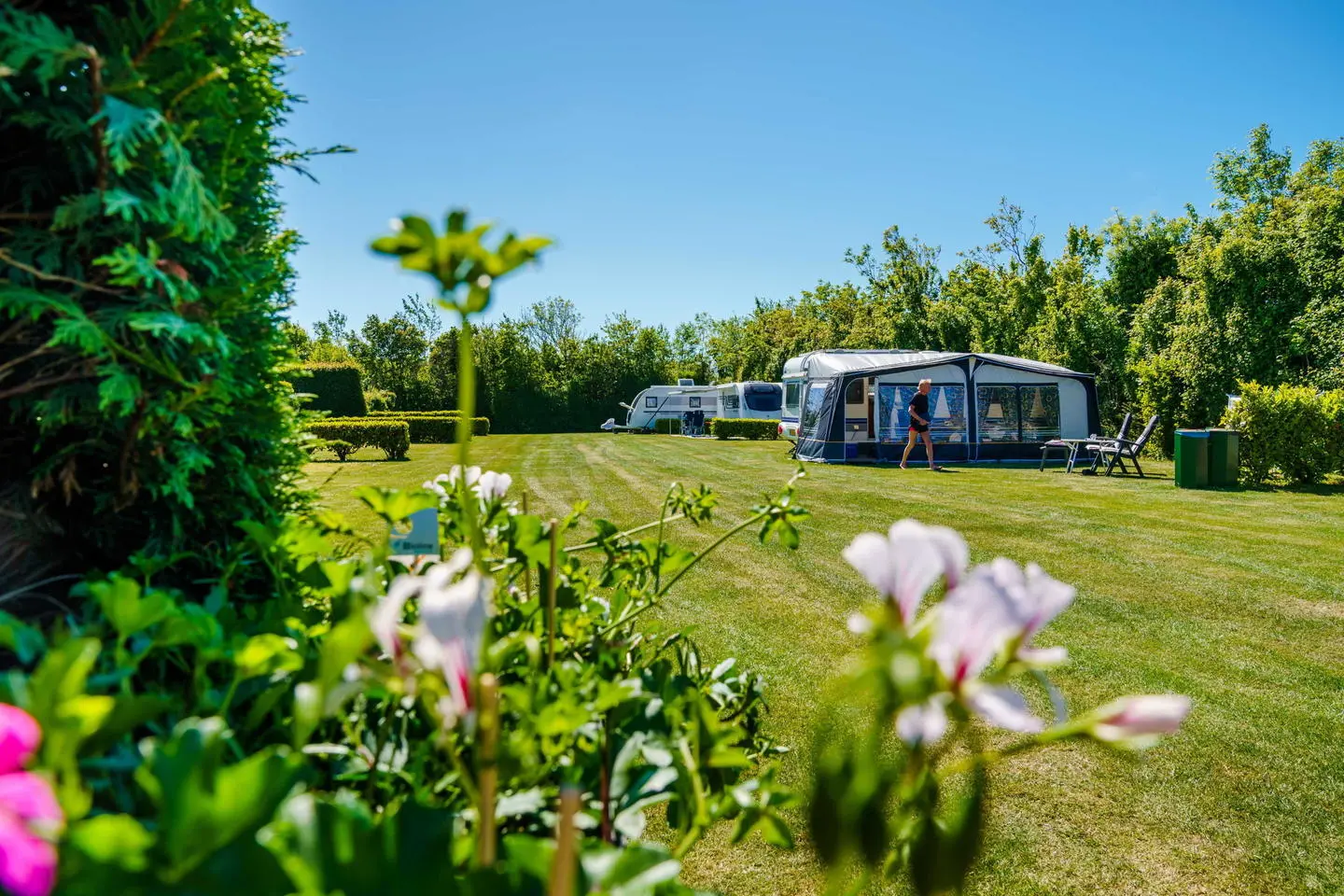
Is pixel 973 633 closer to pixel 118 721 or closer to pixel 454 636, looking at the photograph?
pixel 454 636

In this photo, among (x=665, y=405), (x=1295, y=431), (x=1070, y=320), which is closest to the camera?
(x=1295, y=431)

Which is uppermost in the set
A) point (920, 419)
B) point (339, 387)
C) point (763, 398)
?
point (339, 387)

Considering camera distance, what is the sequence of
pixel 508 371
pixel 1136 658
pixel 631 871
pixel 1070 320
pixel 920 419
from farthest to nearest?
pixel 508 371 < pixel 1070 320 < pixel 920 419 < pixel 1136 658 < pixel 631 871

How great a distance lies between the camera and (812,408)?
16.5m

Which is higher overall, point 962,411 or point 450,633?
point 962,411

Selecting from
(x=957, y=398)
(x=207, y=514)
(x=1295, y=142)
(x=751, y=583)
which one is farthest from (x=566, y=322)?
(x=207, y=514)

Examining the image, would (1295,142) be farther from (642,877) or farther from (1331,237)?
(642,877)

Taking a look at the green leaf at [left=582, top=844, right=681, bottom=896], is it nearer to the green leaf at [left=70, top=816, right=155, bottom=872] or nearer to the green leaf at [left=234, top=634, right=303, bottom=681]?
the green leaf at [left=70, top=816, right=155, bottom=872]

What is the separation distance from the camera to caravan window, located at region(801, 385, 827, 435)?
Result: 15.1 m

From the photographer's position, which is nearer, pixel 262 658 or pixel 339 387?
pixel 262 658

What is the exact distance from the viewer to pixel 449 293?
53cm

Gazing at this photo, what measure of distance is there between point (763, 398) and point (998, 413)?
13246 mm

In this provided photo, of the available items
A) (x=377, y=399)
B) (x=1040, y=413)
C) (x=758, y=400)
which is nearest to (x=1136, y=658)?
(x=1040, y=413)

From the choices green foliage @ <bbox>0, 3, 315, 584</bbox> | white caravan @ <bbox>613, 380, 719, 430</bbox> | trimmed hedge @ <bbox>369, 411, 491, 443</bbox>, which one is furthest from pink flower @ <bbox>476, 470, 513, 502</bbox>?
Result: white caravan @ <bbox>613, 380, 719, 430</bbox>
